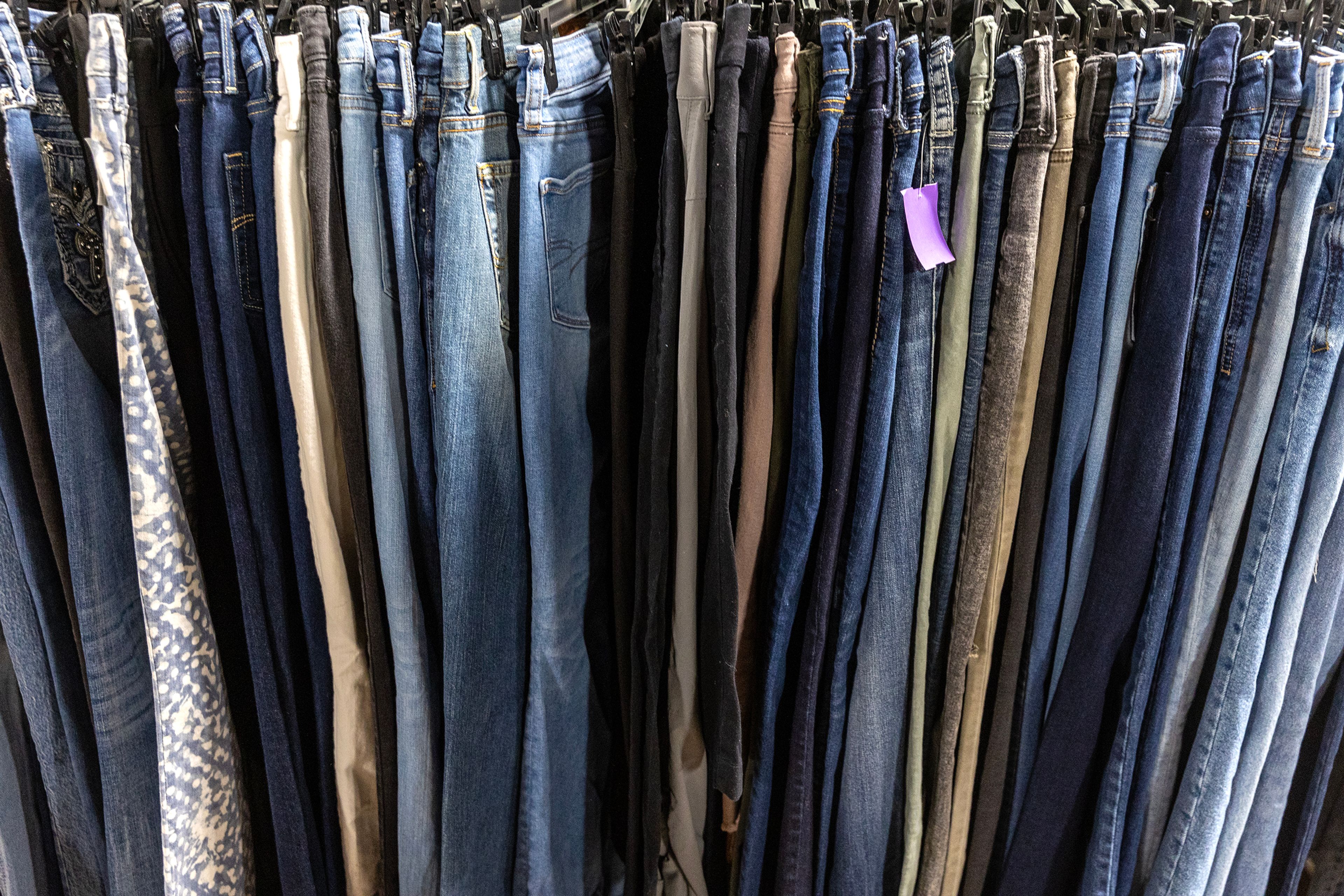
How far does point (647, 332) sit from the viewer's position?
0.76 m

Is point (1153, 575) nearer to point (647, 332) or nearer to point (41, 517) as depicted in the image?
point (647, 332)

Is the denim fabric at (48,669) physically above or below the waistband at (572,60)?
below

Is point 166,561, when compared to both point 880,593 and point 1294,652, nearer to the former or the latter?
point 880,593

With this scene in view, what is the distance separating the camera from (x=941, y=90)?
647 mm

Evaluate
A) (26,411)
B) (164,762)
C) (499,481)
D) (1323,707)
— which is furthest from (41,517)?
(1323,707)

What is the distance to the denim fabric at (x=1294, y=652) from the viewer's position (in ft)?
2.16

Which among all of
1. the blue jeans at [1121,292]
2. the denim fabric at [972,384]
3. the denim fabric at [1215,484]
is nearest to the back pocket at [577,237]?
the denim fabric at [972,384]

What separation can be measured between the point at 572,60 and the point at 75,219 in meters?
0.47

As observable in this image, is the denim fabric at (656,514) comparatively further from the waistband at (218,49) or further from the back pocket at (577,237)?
the waistband at (218,49)

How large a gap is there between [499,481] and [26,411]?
0.44 meters

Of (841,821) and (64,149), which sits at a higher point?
(64,149)

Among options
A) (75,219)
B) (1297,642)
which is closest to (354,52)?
(75,219)

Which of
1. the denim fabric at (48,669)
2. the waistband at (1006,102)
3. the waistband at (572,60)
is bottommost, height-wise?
the denim fabric at (48,669)

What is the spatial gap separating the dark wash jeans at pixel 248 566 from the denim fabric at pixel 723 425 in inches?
16.2
